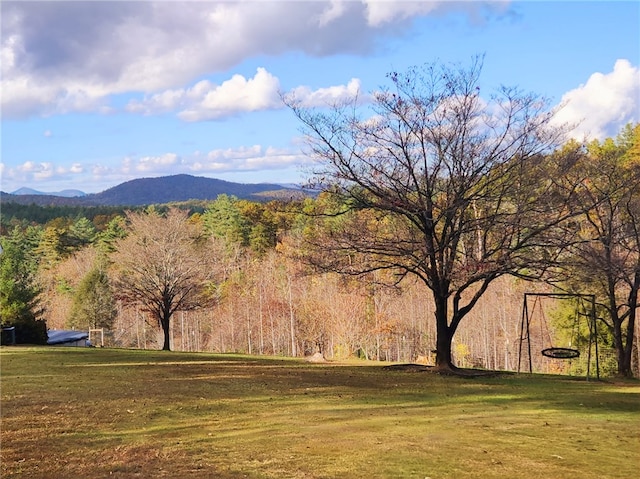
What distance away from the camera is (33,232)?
72.0 metres

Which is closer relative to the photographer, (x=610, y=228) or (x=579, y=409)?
(x=579, y=409)

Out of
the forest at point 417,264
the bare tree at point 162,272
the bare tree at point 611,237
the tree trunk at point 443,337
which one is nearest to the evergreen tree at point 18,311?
the forest at point 417,264

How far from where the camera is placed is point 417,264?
55.4 ft

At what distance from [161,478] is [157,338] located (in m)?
50.5

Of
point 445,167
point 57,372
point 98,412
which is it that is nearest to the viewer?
point 98,412

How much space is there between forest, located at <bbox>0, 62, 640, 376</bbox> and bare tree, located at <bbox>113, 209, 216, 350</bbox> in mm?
93

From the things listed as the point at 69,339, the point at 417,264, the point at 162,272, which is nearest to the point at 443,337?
the point at 417,264

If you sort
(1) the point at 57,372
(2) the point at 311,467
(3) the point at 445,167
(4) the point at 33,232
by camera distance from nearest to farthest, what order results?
(2) the point at 311,467
(1) the point at 57,372
(3) the point at 445,167
(4) the point at 33,232

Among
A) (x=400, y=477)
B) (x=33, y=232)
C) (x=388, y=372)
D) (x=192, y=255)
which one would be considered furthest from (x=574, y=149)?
(x=33, y=232)

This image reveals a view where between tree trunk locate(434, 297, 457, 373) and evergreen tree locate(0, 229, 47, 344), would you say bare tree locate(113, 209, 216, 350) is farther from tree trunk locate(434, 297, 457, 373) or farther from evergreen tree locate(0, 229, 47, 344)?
tree trunk locate(434, 297, 457, 373)

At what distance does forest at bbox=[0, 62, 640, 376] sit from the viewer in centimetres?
1641

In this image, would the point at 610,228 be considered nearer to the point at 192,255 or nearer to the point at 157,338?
the point at 192,255

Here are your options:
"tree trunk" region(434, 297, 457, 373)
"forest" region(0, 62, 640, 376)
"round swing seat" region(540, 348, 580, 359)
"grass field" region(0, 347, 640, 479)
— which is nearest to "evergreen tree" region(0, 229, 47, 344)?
"forest" region(0, 62, 640, 376)

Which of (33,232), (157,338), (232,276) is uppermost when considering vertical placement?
(33,232)
